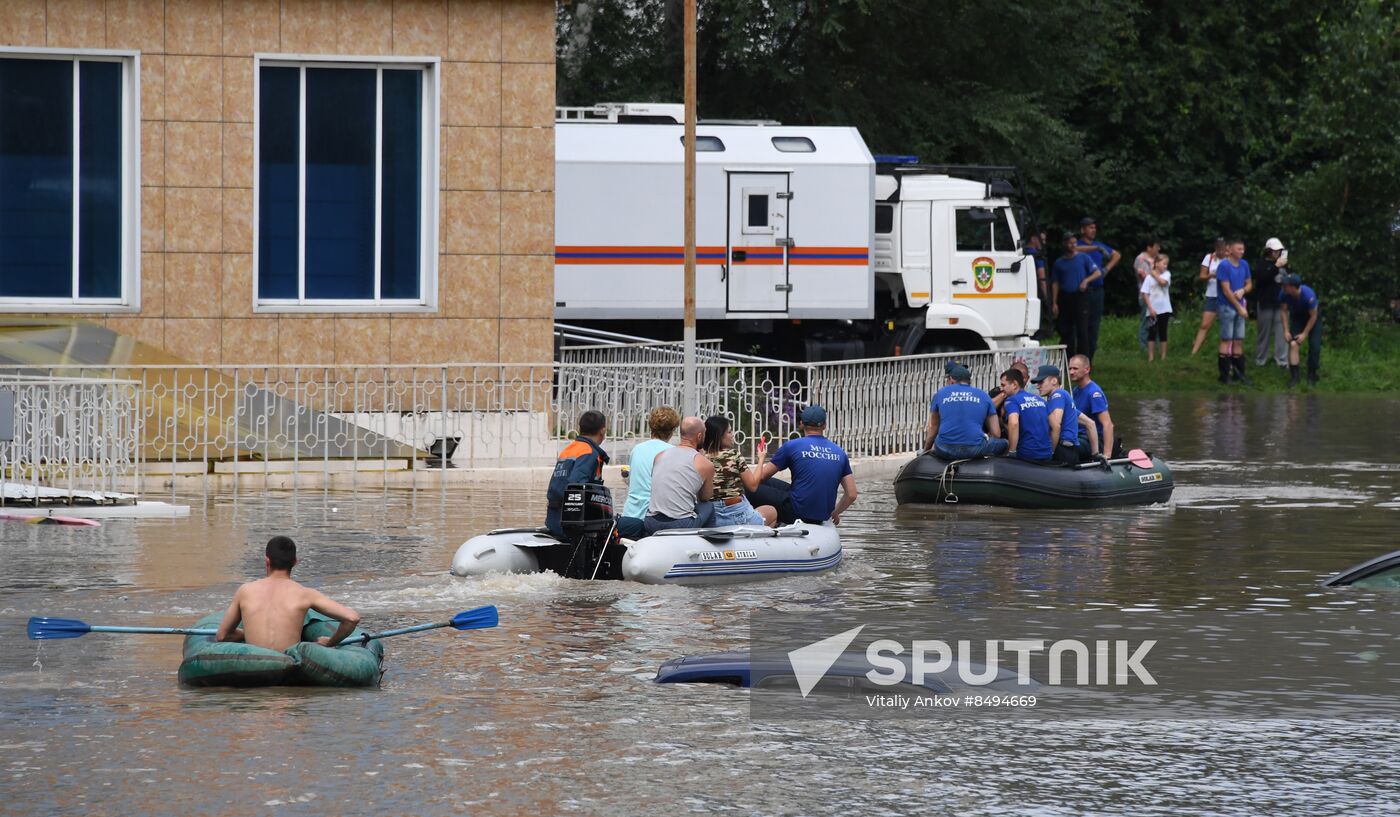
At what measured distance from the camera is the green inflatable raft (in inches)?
417

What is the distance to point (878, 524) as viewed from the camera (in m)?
18.6

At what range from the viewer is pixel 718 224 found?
28672mm

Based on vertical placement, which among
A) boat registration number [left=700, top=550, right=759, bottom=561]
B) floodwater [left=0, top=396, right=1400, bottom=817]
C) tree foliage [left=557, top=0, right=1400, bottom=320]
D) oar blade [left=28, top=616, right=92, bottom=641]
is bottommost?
floodwater [left=0, top=396, right=1400, bottom=817]

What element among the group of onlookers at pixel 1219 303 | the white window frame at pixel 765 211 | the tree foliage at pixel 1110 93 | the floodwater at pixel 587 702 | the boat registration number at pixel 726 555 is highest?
the tree foliage at pixel 1110 93

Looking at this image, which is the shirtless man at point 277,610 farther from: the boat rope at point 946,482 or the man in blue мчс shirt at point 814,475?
the boat rope at point 946,482

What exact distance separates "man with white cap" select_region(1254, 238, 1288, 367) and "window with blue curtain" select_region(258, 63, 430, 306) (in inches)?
650

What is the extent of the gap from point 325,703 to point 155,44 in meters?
13.6

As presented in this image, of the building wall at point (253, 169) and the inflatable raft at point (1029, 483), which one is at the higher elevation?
the building wall at point (253, 169)

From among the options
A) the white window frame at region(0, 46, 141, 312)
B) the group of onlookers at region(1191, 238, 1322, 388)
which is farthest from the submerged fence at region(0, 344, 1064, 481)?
the group of onlookers at region(1191, 238, 1322, 388)

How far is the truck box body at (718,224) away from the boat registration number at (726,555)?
1357cm

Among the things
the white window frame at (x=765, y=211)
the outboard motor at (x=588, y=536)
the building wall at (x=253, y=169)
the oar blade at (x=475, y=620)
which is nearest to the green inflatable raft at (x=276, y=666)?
the oar blade at (x=475, y=620)

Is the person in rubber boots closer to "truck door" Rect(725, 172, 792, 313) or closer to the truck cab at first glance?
"truck door" Rect(725, 172, 792, 313)

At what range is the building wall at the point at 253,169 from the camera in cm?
2238
